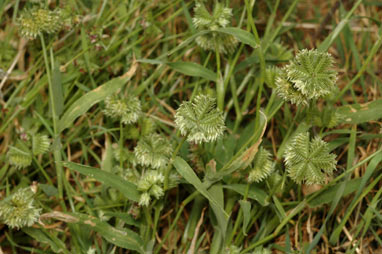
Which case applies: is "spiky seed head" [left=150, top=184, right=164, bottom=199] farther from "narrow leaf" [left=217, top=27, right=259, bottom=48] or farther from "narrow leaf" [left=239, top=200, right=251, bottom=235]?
"narrow leaf" [left=217, top=27, right=259, bottom=48]

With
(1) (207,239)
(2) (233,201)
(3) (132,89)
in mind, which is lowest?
(1) (207,239)

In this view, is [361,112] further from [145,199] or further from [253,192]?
[145,199]

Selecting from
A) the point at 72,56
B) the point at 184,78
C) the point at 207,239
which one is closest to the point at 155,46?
the point at 184,78

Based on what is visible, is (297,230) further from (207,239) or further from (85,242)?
(85,242)

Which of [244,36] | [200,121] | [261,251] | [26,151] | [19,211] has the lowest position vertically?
[261,251]

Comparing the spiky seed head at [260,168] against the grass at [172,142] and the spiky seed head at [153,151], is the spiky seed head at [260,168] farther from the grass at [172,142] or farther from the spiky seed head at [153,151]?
the spiky seed head at [153,151]

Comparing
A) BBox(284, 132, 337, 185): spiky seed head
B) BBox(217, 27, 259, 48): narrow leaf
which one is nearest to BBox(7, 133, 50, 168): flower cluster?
BBox(217, 27, 259, 48): narrow leaf

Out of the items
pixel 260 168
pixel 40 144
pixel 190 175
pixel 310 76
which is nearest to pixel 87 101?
pixel 40 144
